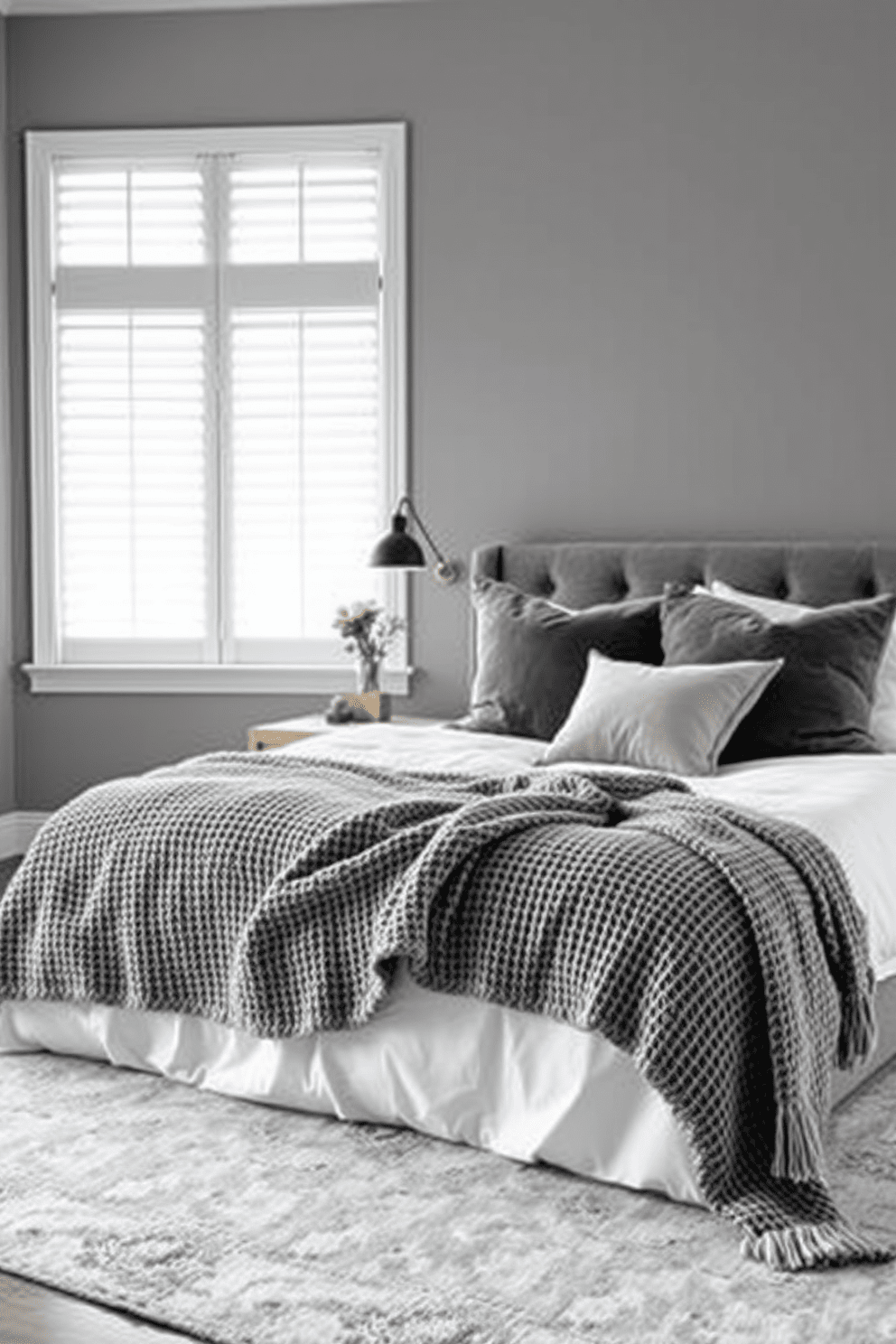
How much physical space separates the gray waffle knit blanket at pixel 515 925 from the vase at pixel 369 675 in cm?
170

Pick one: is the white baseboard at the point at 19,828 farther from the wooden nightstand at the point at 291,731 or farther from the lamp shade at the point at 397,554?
the lamp shade at the point at 397,554

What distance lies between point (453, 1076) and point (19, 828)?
3449 millimetres

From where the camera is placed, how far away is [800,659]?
4.89m

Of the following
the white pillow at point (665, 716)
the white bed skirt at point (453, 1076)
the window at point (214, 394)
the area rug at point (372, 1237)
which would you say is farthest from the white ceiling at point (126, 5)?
the area rug at point (372, 1237)

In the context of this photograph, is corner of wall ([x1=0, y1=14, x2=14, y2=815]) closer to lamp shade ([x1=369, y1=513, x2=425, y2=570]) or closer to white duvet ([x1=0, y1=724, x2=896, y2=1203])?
lamp shade ([x1=369, y1=513, x2=425, y2=570])

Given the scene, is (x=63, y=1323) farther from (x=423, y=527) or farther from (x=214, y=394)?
(x=214, y=394)

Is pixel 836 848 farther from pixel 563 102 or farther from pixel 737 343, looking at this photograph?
pixel 563 102

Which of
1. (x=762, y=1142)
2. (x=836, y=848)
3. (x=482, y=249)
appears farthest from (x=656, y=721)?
(x=482, y=249)

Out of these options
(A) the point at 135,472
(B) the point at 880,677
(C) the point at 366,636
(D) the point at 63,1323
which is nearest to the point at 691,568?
(B) the point at 880,677

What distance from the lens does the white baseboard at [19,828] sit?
21.1ft

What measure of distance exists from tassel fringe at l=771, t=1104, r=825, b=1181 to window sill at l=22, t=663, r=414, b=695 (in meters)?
3.27

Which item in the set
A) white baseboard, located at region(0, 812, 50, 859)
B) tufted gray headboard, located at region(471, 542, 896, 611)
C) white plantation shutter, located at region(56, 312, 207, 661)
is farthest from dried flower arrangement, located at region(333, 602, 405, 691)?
white baseboard, located at region(0, 812, 50, 859)

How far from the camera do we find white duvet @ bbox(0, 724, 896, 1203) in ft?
10.5

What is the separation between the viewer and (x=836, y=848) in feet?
12.4
